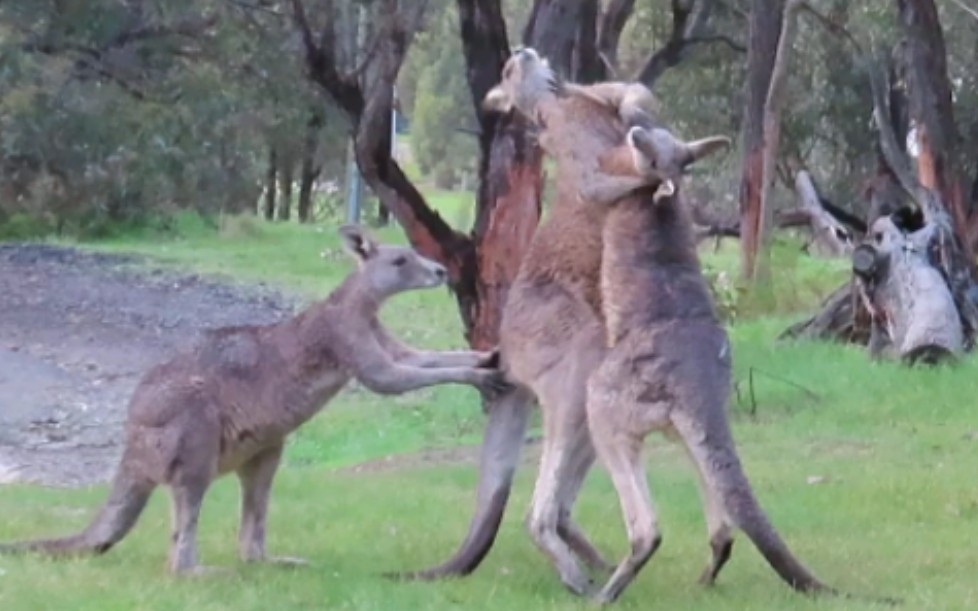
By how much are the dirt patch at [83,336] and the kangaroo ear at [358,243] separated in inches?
59.4

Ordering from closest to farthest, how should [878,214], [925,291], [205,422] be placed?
[205,422] < [925,291] < [878,214]

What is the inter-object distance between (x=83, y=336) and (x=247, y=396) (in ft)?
41.1

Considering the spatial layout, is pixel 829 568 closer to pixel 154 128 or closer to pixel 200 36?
pixel 200 36

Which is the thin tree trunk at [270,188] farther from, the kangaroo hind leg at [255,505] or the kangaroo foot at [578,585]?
the kangaroo foot at [578,585]

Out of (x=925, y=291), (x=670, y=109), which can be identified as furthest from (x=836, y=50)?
(x=925, y=291)

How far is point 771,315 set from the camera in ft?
67.1

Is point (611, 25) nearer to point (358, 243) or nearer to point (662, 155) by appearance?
point (358, 243)

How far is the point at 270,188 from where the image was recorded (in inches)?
1766

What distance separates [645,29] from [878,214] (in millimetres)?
13235

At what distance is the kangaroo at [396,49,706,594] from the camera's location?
7.91 metres

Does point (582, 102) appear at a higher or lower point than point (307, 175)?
higher

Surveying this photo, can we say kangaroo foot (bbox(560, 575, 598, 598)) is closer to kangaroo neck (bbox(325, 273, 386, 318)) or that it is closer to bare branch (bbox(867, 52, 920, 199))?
kangaroo neck (bbox(325, 273, 386, 318))

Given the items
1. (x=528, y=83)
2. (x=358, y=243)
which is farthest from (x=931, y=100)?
(x=358, y=243)

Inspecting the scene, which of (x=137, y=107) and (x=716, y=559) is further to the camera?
(x=137, y=107)
